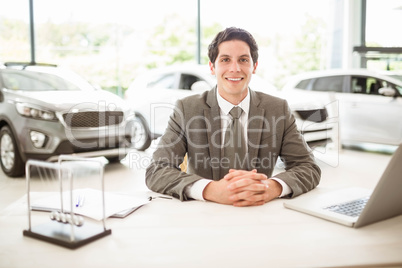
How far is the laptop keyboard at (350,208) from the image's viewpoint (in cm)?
140

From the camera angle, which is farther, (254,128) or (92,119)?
(92,119)

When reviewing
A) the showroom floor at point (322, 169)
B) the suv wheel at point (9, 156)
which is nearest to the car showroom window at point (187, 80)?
the showroom floor at point (322, 169)

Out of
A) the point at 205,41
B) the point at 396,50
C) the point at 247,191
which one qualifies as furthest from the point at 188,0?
the point at 247,191

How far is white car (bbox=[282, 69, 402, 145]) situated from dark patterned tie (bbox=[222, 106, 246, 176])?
415 cm

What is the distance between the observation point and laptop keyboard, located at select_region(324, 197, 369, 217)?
140 centimetres

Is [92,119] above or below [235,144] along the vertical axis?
below

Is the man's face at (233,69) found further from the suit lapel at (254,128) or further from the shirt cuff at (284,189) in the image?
the shirt cuff at (284,189)

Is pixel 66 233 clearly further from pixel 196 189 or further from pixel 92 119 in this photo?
pixel 92 119

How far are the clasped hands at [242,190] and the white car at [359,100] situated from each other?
4.66 metres

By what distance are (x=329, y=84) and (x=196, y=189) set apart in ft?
17.9

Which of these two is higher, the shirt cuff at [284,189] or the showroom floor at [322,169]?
the shirt cuff at [284,189]

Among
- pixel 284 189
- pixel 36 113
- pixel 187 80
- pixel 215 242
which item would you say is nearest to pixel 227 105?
pixel 284 189

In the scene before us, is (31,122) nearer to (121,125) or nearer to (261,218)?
(121,125)

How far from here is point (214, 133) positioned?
2.06 metres
